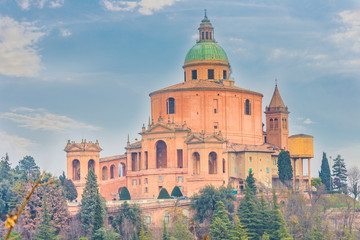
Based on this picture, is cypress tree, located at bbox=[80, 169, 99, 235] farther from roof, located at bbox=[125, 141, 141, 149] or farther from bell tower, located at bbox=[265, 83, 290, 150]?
bell tower, located at bbox=[265, 83, 290, 150]

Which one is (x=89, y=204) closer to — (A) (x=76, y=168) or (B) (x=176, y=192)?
(B) (x=176, y=192)

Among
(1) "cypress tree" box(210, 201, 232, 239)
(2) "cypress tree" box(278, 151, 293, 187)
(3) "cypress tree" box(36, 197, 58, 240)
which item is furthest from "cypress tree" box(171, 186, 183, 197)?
(3) "cypress tree" box(36, 197, 58, 240)

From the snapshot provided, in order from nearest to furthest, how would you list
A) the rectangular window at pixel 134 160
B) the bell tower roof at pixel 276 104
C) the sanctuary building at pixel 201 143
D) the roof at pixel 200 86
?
the sanctuary building at pixel 201 143 → the roof at pixel 200 86 → the rectangular window at pixel 134 160 → the bell tower roof at pixel 276 104

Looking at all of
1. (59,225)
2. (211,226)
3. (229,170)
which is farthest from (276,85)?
(59,225)

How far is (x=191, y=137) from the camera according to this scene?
62719mm

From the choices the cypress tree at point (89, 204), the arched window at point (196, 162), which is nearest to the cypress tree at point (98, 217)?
the cypress tree at point (89, 204)

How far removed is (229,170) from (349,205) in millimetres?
11557

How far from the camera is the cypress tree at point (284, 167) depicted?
66125mm

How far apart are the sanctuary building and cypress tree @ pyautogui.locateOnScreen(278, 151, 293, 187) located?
890mm

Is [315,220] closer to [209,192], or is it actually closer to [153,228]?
[209,192]

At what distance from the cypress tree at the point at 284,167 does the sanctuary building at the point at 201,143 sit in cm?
89

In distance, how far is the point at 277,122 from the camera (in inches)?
2830

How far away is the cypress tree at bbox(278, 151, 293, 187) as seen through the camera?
217 ft

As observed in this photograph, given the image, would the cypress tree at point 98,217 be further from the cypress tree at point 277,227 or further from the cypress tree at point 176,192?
the cypress tree at point 277,227
